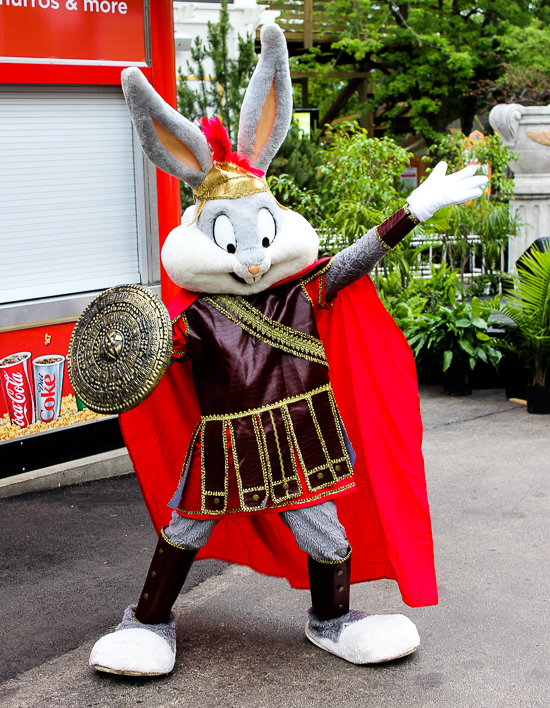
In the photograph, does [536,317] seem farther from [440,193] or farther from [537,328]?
[440,193]

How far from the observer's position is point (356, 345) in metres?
3.09

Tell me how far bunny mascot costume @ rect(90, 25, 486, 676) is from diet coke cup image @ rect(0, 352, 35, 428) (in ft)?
6.26

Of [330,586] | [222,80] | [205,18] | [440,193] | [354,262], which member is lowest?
[330,586]

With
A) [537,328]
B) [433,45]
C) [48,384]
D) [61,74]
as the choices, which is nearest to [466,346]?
[537,328]

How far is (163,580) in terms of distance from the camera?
9.57ft

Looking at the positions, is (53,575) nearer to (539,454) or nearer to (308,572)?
(308,572)

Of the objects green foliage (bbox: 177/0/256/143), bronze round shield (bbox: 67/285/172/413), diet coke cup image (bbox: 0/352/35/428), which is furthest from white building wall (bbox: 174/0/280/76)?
bronze round shield (bbox: 67/285/172/413)

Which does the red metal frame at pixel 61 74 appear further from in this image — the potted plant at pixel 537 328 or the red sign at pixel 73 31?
the potted plant at pixel 537 328

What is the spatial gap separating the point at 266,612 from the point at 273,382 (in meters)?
1.13

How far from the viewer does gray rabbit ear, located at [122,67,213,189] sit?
2691 millimetres

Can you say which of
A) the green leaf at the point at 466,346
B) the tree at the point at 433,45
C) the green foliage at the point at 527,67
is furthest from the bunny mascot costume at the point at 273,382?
the tree at the point at 433,45

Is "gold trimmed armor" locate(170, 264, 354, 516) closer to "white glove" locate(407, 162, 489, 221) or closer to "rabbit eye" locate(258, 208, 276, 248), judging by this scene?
"rabbit eye" locate(258, 208, 276, 248)

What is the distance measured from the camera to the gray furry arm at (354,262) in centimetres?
288

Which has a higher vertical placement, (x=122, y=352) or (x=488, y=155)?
(x=488, y=155)
